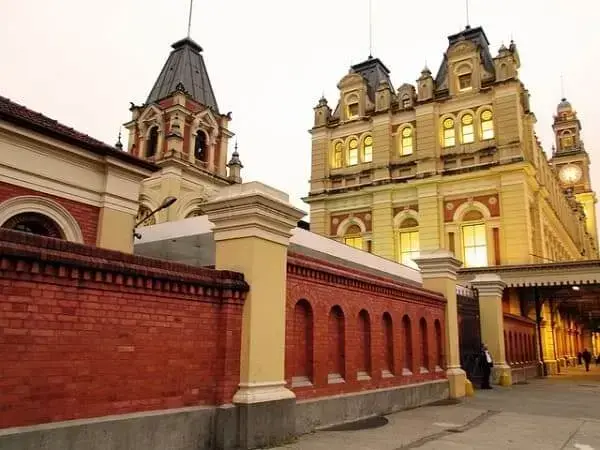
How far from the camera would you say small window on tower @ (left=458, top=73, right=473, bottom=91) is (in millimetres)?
31366

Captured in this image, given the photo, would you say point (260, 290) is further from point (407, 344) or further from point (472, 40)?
point (472, 40)

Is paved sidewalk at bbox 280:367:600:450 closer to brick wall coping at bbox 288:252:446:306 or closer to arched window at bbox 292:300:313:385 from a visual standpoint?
arched window at bbox 292:300:313:385

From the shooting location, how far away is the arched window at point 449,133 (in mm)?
30766

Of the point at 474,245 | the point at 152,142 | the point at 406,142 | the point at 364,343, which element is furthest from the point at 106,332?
the point at 406,142

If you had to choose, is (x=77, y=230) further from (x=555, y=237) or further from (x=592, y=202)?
(x=592, y=202)

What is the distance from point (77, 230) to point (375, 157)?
22.5m

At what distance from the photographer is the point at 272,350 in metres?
7.98

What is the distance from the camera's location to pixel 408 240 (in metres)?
31.1

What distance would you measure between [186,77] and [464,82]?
17.5 m

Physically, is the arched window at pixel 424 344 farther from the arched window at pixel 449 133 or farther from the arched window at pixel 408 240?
the arched window at pixel 449 133

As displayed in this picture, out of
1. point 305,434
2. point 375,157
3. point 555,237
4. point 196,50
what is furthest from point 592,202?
point 305,434

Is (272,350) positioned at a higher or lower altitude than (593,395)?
higher

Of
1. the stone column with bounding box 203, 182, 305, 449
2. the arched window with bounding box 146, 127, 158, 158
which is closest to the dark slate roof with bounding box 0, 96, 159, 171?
the stone column with bounding box 203, 182, 305, 449

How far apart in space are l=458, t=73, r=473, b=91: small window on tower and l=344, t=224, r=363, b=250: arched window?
10.3 metres
